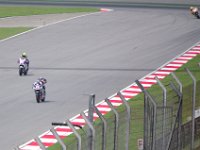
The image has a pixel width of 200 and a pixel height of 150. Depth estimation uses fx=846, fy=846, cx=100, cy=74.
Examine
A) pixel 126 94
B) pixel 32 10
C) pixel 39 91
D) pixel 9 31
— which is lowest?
pixel 32 10

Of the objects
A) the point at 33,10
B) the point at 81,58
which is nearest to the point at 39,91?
the point at 81,58

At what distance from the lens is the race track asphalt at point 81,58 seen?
2909 centimetres

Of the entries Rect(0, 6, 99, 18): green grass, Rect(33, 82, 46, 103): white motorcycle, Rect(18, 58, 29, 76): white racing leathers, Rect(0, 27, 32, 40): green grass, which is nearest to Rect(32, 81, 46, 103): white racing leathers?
Rect(33, 82, 46, 103): white motorcycle

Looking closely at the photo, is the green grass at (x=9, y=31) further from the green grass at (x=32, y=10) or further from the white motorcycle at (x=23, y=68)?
the white motorcycle at (x=23, y=68)

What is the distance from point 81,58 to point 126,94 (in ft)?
37.1

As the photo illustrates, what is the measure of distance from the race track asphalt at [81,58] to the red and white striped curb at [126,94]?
0.52m

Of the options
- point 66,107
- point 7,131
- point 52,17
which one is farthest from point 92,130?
point 52,17

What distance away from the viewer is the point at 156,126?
13312 mm

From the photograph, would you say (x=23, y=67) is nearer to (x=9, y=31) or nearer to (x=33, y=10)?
(x=9, y=31)

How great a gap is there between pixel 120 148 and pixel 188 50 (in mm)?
33766

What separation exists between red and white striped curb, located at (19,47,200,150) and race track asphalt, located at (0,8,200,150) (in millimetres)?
523

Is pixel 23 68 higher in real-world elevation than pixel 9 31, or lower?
higher

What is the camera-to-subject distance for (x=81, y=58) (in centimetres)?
4359

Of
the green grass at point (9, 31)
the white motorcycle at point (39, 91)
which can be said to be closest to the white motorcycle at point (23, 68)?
the white motorcycle at point (39, 91)
